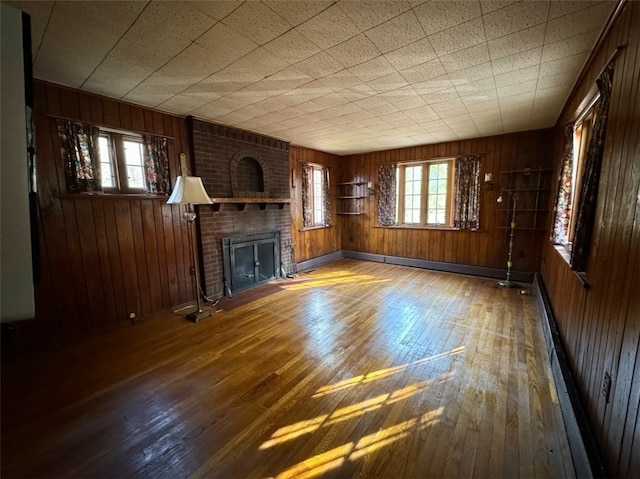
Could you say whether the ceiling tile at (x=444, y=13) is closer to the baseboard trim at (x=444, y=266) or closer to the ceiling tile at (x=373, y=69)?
the ceiling tile at (x=373, y=69)

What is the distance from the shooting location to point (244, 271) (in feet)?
13.8

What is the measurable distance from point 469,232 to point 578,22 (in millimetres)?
A: 3603

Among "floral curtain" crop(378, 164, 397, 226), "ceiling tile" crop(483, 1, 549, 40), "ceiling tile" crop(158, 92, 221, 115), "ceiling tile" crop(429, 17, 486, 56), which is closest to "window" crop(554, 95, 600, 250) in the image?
"ceiling tile" crop(483, 1, 549, 40)

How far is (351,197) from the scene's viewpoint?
6.17 meters

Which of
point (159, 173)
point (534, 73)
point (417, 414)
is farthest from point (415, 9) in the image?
point (159, 173)

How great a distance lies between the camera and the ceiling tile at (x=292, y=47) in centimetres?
179

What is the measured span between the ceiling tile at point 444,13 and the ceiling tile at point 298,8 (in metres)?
0.55

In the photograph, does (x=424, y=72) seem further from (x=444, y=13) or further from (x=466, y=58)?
(x=444, y=13)

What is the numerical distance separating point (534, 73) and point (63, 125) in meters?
4.29

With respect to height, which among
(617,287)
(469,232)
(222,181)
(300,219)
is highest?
(222,181)

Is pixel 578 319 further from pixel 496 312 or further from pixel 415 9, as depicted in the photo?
pixel 415 9

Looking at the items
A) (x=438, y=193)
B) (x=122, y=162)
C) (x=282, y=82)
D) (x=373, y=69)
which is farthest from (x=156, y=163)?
(x=438, y=193)

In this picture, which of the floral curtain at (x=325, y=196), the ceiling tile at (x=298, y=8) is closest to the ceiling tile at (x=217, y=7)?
the ceiling tile at (x=298, y=8)

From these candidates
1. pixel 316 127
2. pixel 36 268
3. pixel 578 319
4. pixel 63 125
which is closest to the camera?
pixel 36 268
